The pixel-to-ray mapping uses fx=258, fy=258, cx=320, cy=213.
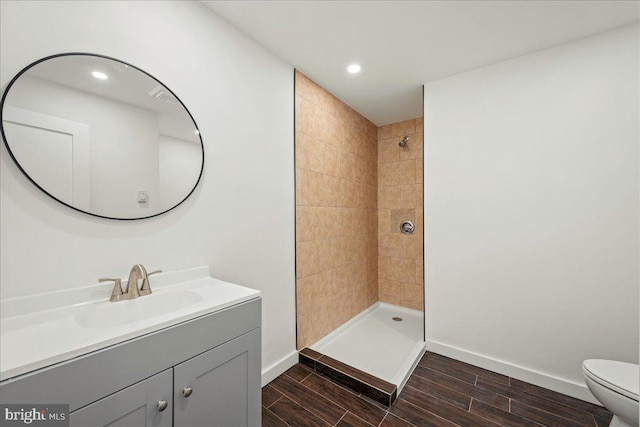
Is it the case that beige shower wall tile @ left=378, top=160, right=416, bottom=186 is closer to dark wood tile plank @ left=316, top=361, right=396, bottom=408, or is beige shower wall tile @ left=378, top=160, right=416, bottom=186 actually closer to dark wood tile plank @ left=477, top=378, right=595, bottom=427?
dark wood tile plank @ left=477, top=378, right=595, bottom=427

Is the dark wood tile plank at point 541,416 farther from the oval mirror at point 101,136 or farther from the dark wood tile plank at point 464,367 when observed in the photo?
the oval mirror at point 101,136

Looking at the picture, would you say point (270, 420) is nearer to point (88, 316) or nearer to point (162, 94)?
point (88, 316)

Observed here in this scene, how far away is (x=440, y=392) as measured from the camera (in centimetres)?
189

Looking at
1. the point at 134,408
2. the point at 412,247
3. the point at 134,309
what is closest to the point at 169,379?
the point at 134,408

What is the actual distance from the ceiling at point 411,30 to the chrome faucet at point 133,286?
164cm

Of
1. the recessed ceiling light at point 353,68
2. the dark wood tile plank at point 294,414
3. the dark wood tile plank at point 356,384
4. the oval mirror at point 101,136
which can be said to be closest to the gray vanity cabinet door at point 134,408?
the oval mirror at point 101,136

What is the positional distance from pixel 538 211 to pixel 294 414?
2.29m

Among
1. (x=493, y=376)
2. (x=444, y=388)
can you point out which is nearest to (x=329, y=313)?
(x=444, y=388)

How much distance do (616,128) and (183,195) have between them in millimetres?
2844

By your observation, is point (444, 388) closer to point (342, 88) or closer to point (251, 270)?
point (251, 270)

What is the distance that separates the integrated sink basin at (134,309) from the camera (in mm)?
1110

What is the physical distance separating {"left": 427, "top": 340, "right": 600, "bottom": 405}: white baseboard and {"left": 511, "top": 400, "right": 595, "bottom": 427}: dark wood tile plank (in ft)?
0.79

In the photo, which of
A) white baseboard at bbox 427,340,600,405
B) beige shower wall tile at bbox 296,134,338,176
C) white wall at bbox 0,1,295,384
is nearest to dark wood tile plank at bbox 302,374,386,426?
white wall at bbox 0,1,295,384

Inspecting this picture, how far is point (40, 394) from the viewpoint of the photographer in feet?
2.39
